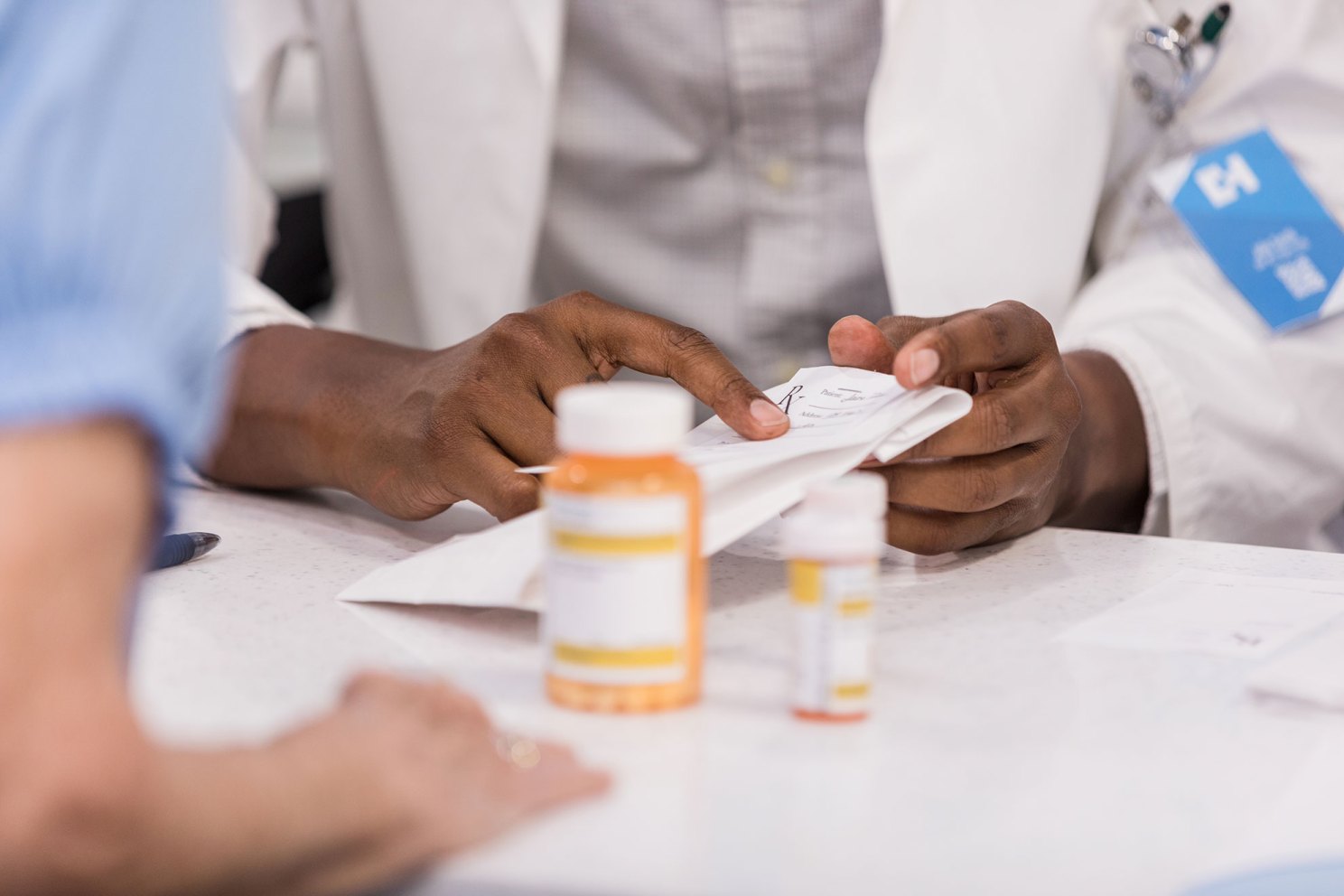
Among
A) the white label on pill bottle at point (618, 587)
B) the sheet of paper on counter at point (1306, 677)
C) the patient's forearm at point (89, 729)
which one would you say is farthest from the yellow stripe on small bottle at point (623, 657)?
the sheet of paper on counter at point (1306, 677)

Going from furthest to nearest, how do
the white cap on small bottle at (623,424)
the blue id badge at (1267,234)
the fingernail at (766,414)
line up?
the blue id badge at (1267,234) → the fingernail at (766,414) → the white cap on small bottle at (623,424)

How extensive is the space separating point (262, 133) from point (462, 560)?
85cm

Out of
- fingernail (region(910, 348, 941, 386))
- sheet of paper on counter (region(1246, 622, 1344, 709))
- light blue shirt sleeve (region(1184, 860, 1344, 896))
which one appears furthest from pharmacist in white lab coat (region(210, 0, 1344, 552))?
light blue shirt sleeve (region(1184, 860, 1344, 896))

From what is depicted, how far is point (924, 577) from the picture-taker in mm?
822

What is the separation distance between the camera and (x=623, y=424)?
20.7 inches

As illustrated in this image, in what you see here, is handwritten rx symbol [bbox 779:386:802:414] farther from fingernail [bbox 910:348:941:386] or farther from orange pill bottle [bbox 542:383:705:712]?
orange pill bottle [bbox 542:383:705:712]

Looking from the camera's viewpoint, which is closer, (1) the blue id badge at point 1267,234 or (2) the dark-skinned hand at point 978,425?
(2) the dark-skinned hand at point 978,425

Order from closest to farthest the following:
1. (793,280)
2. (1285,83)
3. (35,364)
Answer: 1. (35,364)
2. (1285,83)
3. (793,280)

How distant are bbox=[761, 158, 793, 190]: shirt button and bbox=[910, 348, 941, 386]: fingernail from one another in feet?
1.90

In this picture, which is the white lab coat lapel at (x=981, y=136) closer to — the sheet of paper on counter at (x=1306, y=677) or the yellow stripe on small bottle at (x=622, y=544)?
the sheet of paper on counter at (x=1306, y=677)

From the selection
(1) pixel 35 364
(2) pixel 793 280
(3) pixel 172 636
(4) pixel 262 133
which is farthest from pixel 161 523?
(4) pixel 262 133

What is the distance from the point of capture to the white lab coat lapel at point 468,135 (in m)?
1.27

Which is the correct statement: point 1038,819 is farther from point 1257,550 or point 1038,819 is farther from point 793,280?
point 793,280

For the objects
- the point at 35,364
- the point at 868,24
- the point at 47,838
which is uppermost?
the point at 868,24
